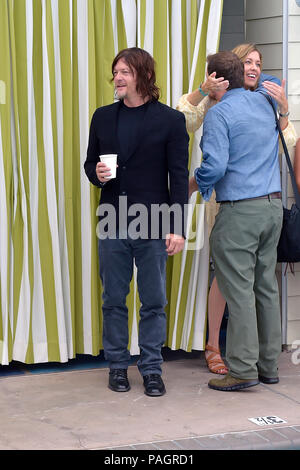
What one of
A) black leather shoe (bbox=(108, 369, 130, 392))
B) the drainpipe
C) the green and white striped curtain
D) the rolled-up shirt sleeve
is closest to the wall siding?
the drainpipe

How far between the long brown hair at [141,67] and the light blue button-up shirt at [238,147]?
35 cm

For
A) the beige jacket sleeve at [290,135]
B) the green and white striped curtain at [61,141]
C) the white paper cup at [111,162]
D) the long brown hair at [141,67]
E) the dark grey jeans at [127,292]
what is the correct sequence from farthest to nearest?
the beige jacket sleeve at [290,135] → the green and white striped curtain at [61,141] → the dark grey jeans at [127,292] → the long brown hair at [141,67] → the white paper cup at [111,162]

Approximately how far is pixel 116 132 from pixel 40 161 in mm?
551

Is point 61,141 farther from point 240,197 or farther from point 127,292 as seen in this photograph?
point 240,197

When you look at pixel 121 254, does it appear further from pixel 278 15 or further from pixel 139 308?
pixel 278 15

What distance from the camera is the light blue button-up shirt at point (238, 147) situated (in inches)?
169

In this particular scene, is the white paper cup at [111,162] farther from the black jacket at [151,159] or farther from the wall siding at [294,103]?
the wall siding at [294,103]

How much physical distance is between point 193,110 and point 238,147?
0.46 metres

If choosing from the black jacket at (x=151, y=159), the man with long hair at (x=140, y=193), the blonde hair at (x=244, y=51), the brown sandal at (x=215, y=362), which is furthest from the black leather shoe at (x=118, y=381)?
the blonde hair at (x=244, y=51)

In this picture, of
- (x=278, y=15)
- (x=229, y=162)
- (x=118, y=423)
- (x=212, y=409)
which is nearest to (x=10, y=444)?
(x=118, y=423)

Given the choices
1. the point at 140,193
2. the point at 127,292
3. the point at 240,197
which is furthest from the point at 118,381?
the point at 240,197

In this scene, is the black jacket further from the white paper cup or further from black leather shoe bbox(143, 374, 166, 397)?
black leather shoe bbox(143, 374, 166, 397)

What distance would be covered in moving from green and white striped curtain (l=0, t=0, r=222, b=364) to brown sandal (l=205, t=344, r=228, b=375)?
1.31 ft

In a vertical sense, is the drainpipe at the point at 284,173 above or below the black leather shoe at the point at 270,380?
above
